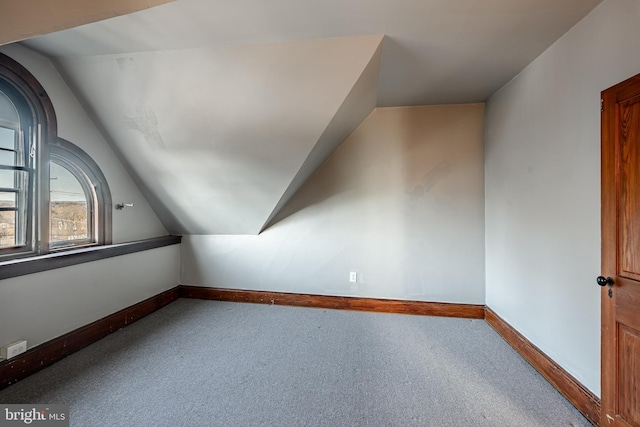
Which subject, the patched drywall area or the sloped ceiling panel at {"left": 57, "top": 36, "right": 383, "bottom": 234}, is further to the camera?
the patched drywall area

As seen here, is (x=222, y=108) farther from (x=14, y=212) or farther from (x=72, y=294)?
(x=72, y=294)

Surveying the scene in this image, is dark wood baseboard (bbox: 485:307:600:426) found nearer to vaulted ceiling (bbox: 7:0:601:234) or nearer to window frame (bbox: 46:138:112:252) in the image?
vaulted ceiling (bbox: 7:0:601:234)

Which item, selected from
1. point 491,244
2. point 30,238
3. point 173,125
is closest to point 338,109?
point 173,125

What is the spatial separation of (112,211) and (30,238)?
2.12ft

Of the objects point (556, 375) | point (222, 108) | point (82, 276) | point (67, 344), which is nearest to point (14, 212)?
point (82, 276)

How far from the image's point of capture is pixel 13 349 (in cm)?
170

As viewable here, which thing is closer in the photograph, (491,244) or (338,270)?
(491,244)

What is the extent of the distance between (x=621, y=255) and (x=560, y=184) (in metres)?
0.60

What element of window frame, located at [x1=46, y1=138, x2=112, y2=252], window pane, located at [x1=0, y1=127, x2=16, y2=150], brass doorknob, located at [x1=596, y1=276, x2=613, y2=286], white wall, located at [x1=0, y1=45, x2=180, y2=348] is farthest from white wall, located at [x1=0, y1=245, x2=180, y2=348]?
brass doorknob, located at [x1=596, y1=276, x2=613, y2=286]

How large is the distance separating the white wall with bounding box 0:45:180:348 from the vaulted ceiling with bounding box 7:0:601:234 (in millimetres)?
121

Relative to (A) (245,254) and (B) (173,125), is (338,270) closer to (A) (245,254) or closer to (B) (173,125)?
(A) (245,254)

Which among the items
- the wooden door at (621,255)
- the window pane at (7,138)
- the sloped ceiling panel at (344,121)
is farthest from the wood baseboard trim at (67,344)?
the wooden door at (621,255)

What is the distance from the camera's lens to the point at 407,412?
1.51 metres

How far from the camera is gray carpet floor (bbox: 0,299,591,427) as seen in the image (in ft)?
4.85
